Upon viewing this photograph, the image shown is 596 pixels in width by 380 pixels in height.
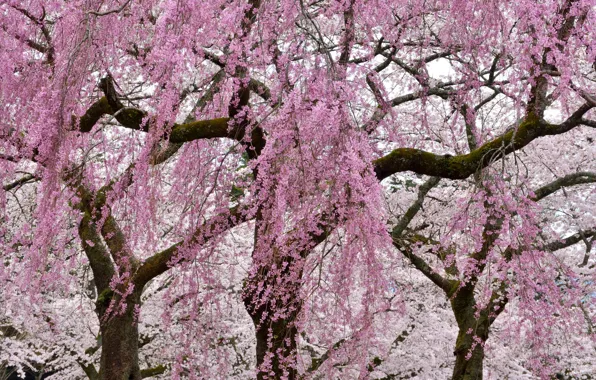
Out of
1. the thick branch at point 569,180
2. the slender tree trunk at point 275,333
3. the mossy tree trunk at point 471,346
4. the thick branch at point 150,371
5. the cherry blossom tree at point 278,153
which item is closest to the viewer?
the cherry blossom tree at point 278,153

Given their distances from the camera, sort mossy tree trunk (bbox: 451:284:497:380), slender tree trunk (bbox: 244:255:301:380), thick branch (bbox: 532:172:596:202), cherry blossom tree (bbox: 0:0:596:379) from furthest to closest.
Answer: mossy tree trunk (bbox: 451:284:497:380) < thick branch (bbox: 532:172:596:202) < slender tree trunk (bbox: 244:255:301:380) < cherry blossom tree (bbox: 0:0:596:379)

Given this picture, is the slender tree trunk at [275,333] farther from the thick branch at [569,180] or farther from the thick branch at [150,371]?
the thick branch at [150,371]

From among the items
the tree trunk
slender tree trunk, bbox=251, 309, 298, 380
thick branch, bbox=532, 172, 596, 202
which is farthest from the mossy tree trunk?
the tree trunk

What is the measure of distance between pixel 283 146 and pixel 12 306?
790 cm

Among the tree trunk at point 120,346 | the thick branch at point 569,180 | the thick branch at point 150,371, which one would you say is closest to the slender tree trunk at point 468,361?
the thick branch at point 569,180

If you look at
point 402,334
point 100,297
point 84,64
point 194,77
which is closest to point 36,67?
point 84,64

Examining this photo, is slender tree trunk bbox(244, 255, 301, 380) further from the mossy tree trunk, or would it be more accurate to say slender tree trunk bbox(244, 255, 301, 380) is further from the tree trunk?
the mossy tree trunk

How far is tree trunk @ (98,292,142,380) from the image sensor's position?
628 cm

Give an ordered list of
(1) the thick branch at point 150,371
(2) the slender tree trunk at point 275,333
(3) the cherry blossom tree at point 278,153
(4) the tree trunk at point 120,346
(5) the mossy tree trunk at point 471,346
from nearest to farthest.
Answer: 1. (3) the cherry blossom tree at point 278,153
2. (2) the slender tree trunk at point 275,333
3. (4) the tree trunk at point 120,346
4. (5) the mossy tree trunk at point 471,346
5. (1) the thick branch at point 150,371

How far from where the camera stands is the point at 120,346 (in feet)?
20.7

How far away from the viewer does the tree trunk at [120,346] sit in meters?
6.28

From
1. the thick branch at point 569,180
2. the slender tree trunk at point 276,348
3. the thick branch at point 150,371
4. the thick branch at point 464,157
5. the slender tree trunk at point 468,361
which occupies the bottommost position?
the slender tree trunk at point 276,348

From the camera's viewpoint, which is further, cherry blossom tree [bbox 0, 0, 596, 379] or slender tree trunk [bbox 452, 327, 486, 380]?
slender tree trunk [bbox 452, 327, 486, 380]

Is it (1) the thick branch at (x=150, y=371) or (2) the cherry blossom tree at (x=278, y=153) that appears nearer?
(2) the cherry blossom tree at (x=278, y=153)
